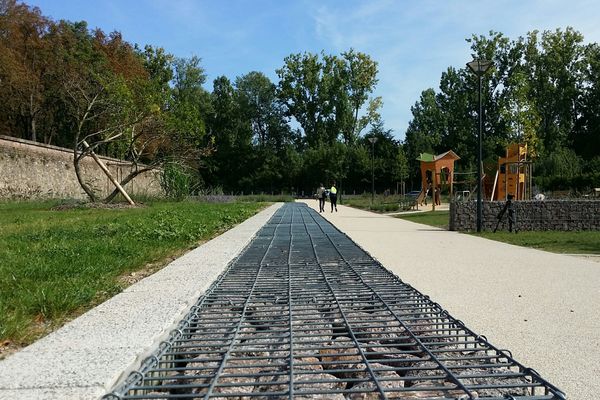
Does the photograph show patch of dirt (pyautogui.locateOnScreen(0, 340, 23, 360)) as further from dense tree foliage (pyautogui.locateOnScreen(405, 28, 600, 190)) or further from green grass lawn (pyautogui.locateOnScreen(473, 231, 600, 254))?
dense tree foliage (pyautogui.locateOnScreen(405, 28, 600, 190))

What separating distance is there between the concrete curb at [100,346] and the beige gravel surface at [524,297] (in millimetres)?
2776

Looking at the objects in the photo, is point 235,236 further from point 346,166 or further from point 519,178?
point 346,166

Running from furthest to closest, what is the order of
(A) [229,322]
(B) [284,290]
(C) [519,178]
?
(C) [519,178]
(B) [284,290]
(A) [229,322]

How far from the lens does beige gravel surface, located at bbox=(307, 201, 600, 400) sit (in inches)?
157

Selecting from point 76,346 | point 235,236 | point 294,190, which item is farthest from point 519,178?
point 294,190

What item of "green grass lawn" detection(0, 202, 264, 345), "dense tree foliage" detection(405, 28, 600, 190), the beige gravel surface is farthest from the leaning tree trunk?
"dense tree foliage" detection(405, 28, 600, 190)

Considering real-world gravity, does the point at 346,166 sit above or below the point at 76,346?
above

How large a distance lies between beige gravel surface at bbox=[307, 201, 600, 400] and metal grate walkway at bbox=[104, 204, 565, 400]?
62 centimetres

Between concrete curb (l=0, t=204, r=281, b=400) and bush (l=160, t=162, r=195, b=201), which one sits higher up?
bush (l=160, t=162, r=195, b=201)

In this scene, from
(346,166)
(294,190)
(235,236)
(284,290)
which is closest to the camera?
(284,290)

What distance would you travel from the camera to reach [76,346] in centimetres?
338

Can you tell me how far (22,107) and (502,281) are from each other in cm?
3914

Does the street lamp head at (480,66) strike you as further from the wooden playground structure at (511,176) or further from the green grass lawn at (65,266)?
the green grass lawn at (65,266)

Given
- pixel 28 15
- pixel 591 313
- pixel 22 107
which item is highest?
pixel 28 15
